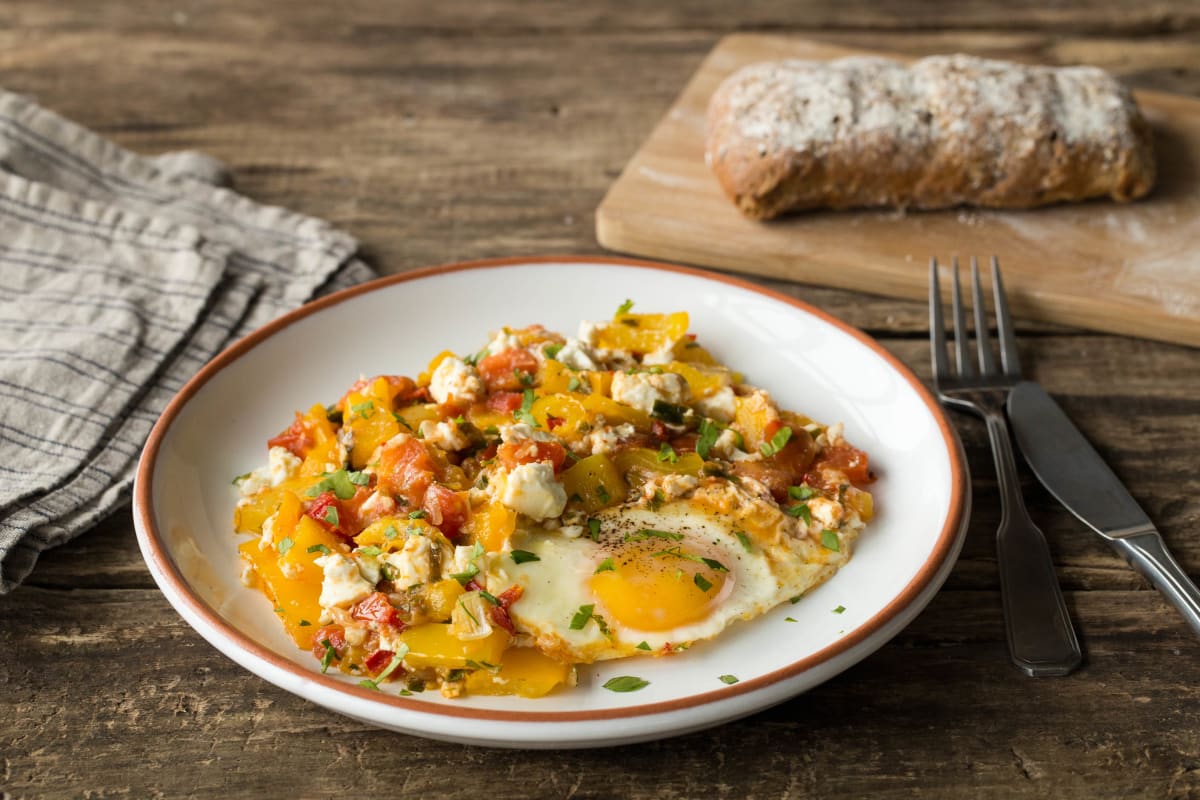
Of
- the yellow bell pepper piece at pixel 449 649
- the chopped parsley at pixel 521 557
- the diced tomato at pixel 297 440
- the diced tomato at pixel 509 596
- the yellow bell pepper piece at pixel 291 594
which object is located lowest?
the diced tomato at pixel 297 440

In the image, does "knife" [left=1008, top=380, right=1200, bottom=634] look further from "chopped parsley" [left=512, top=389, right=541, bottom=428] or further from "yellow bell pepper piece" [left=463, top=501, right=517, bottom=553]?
"yellow bell pepper piece" [left=463, top=501, right=517, bottom=553]

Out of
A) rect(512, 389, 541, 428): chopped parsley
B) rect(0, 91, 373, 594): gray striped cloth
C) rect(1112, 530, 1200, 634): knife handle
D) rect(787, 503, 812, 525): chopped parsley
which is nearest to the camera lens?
rect(1112, 530, 1200, 634): knife handle

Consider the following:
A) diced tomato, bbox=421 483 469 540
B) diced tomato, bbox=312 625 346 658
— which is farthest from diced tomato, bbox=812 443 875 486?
diced tomato, bbox=312 625 346 658

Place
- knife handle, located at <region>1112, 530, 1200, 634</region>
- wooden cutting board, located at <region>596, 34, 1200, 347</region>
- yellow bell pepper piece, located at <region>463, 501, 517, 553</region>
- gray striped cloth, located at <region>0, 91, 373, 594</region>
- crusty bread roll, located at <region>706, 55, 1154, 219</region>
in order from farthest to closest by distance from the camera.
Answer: crusty bread roll, located at <region>706, 55, 1154, 219</region> < wooden cutting board, located at <region>596, 34, 1200, 347</region> < gray striped cloth, located at <region>0, 91, 373, 594</region> < knife handle, located at <region>1112, 530, 1200, 634</region> < yellow bell pepper piece, located at <region>463, 501, 517, 553</region>

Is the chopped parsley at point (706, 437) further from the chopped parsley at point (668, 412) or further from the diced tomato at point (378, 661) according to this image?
the diced tomato at point (378, 661)

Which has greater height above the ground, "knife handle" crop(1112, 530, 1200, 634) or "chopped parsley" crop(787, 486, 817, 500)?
"chopped parsley" crop(787, 486, 817, 500)

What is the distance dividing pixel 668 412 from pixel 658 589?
2.14 ft

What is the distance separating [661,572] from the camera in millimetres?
2688

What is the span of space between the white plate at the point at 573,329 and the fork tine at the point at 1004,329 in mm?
661

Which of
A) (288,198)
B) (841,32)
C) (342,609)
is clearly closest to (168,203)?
(288,198)

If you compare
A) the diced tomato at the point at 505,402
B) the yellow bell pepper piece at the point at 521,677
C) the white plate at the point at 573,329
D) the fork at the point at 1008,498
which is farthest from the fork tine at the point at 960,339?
the yellow bell pepper piece at the point at 521,677

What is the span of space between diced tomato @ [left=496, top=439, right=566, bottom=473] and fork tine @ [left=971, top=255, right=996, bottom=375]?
1.63m

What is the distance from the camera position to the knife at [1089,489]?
294 cm

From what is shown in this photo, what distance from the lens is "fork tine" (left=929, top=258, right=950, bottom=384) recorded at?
3803 mm
